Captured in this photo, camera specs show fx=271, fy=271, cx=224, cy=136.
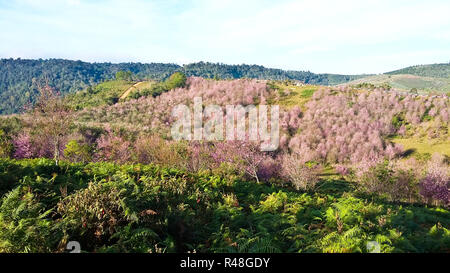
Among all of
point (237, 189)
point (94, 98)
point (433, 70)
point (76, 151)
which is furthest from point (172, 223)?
point (433, 70)

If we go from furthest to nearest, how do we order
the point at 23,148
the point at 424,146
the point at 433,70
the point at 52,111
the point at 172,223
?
the point at 433,70, the point at 424,146, the point at 23,148, the point at 52,111, the point at 172,223

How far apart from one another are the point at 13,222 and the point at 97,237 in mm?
1487

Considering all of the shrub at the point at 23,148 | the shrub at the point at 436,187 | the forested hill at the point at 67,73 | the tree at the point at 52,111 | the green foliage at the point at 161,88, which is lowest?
the shrub at the point at 436,187

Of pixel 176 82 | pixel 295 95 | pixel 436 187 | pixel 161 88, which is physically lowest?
pixel 436 187

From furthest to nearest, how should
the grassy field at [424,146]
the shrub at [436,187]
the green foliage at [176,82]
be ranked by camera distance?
the green foliage at [176,82]
the grassy field at [424,146]
the shrub at [436,187]

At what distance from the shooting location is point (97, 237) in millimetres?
5258

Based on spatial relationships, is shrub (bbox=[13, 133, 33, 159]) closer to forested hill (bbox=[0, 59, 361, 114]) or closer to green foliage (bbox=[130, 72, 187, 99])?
green foliage (bbox=[130, 72, 187, 99])

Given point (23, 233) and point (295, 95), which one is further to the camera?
point (295, 95)

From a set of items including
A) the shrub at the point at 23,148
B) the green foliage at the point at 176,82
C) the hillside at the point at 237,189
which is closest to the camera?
the hillside at the point at 237,189

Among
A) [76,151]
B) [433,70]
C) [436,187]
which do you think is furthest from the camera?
[433,70]

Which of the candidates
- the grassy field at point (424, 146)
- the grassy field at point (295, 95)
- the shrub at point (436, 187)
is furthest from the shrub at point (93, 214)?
the grassy field at point (295, 95)

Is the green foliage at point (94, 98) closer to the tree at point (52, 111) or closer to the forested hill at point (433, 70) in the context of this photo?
the tree at point (52, 111)

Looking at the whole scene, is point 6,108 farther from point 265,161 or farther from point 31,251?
point 31,251

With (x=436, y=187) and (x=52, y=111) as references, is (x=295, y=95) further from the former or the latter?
(x=52, y=111)
